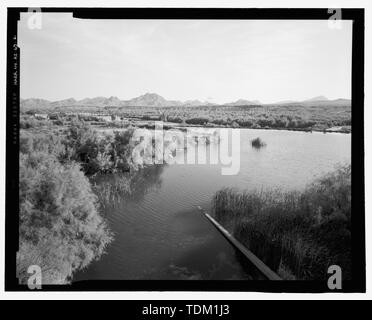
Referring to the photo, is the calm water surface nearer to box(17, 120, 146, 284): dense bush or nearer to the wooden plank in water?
the wooden plank in water

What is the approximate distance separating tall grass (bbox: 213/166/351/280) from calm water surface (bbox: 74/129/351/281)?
0.39 meters

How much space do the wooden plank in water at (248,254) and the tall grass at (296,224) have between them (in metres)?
0.14

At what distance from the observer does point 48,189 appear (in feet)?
18.2

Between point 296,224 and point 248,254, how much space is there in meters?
1.07

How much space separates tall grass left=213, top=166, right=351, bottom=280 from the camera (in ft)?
14.9

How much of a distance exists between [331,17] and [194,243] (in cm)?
438

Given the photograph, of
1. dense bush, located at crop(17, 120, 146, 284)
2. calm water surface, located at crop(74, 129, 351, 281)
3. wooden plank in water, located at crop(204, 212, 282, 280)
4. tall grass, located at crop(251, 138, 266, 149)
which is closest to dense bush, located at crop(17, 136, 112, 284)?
dense bush, located at crop(17, 120, 146, 284)

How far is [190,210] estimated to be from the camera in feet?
23.6

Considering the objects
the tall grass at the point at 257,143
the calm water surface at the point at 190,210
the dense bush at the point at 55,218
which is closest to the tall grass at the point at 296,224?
the calm water surface at the point at 190,210

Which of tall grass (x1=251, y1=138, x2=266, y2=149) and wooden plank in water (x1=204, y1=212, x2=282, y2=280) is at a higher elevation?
tall grass (x1=251, y1=138, x2=266, y2=149)

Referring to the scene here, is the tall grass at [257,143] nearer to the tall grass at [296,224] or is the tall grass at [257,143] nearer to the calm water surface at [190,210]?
the calm water surface at [190,210]

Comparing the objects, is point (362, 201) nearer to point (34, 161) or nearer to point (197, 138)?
point (34, 161)

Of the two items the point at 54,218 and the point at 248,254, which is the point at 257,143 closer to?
the point at 248,254

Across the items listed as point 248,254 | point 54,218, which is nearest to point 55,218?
point 54,218
